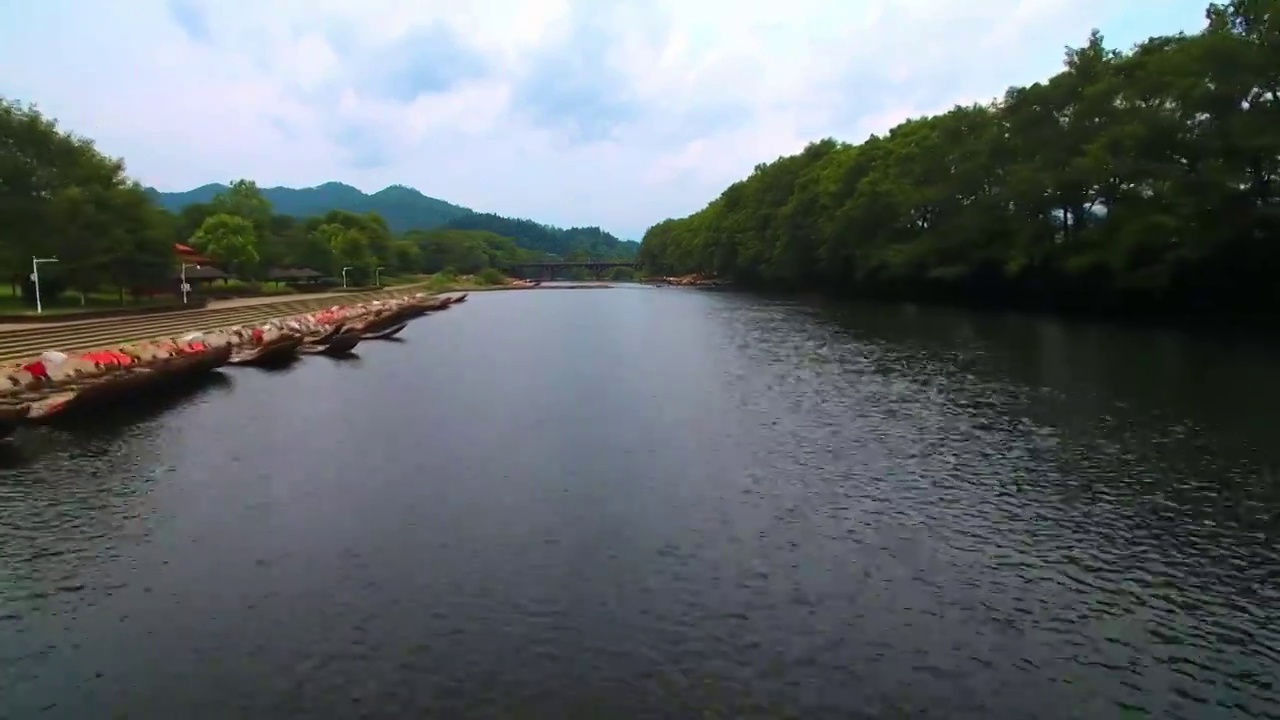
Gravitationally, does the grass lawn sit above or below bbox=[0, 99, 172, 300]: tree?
below

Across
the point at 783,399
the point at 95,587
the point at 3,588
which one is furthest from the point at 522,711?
the point at 783,399

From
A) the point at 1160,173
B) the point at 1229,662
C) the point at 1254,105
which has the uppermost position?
the point at 1254,105

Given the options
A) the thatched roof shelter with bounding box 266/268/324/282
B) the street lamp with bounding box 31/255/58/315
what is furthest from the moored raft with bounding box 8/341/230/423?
the thatched roof shelter with bounding box 266/268/324/282

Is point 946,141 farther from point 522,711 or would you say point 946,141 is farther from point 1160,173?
point 522,711

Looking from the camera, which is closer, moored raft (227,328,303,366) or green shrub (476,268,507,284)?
moored raft (227,328,303,366)

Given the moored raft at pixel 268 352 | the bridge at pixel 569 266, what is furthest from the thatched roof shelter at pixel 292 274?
the bridge at pixel 569 266

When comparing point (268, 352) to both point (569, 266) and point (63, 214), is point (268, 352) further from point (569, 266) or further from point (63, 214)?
point (569, 266)

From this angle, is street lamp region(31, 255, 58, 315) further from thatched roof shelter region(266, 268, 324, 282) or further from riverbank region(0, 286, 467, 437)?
thatched roof shelter region(266, 268, 324, 282)

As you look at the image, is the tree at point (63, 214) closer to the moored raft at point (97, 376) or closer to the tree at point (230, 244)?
the moored raft at point (97, 376)
